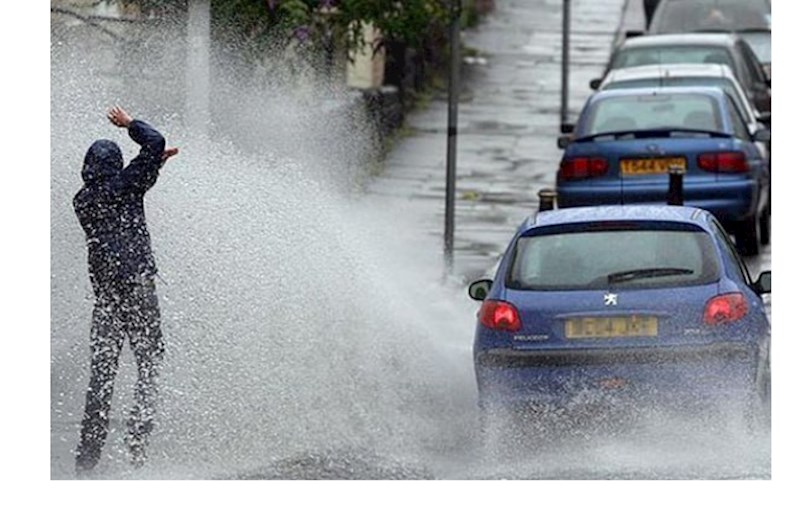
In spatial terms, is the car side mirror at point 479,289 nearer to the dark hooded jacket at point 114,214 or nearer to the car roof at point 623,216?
the car roof at point 623,216

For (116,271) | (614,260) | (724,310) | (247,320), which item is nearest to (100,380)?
(116,271)

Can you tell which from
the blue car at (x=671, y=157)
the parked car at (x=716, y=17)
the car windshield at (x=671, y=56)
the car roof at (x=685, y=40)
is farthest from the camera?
the parked car at (x=716, y=17)

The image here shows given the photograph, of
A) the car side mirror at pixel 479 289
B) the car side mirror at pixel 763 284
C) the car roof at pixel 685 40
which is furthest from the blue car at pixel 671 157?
the car roof at pixel 685 40

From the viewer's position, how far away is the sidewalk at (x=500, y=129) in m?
20.4

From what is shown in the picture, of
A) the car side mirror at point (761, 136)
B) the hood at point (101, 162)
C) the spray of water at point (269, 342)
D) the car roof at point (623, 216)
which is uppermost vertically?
the hood at point (101, 162)

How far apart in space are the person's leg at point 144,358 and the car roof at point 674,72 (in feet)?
31.6

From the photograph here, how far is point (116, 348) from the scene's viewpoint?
39.4 ft

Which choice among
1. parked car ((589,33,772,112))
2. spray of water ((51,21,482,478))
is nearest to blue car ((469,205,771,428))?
spray of water ((51,21,482,478))

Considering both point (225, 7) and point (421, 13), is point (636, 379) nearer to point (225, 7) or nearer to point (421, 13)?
point (225, 7)

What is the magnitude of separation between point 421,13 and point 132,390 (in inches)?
333

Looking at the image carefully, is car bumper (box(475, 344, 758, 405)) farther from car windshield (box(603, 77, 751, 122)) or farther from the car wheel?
car windshield (box(603, 77, 751, 122))

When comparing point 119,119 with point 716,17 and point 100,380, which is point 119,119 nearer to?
point 100,380
